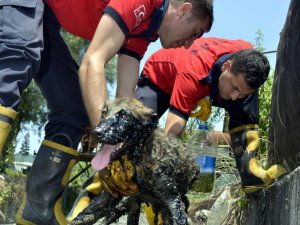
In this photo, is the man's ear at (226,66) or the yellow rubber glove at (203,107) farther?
the yellow rubber glove at (203,107)

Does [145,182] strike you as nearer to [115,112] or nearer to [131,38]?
[115,112]

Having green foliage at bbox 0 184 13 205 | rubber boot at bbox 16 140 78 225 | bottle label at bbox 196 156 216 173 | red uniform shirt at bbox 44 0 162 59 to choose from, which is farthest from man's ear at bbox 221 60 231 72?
green foliage at bbox 0 184 13 205

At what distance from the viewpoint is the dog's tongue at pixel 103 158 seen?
3010 mm

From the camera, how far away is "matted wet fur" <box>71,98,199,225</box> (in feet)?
10.2

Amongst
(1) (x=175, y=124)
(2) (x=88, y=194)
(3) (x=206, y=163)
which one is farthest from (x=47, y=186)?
(3) (x=206, y=163)

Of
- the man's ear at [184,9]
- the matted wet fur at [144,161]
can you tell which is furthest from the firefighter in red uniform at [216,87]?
the man's ear at [184,9]

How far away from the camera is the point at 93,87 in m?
3.01

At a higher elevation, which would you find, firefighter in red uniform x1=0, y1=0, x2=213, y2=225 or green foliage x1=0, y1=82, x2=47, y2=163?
green foliage x1=0, y1=82, x2=47, y2=163

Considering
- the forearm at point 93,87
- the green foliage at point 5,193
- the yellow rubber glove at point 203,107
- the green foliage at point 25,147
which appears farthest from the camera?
the green foliage at point 25,147

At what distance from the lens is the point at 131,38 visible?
3746 mm

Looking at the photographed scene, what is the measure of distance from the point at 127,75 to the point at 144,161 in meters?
0.85

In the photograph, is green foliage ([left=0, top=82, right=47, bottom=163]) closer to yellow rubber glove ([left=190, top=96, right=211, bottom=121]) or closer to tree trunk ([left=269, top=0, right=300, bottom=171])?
yellow rubber glove ([left=190, top=96, right=211, bottom=121])

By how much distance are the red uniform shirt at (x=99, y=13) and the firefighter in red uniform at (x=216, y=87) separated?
0.64m

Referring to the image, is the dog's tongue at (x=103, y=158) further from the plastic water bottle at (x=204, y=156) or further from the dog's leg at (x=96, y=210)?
the plastic water bottle at (x=204, y=156)
